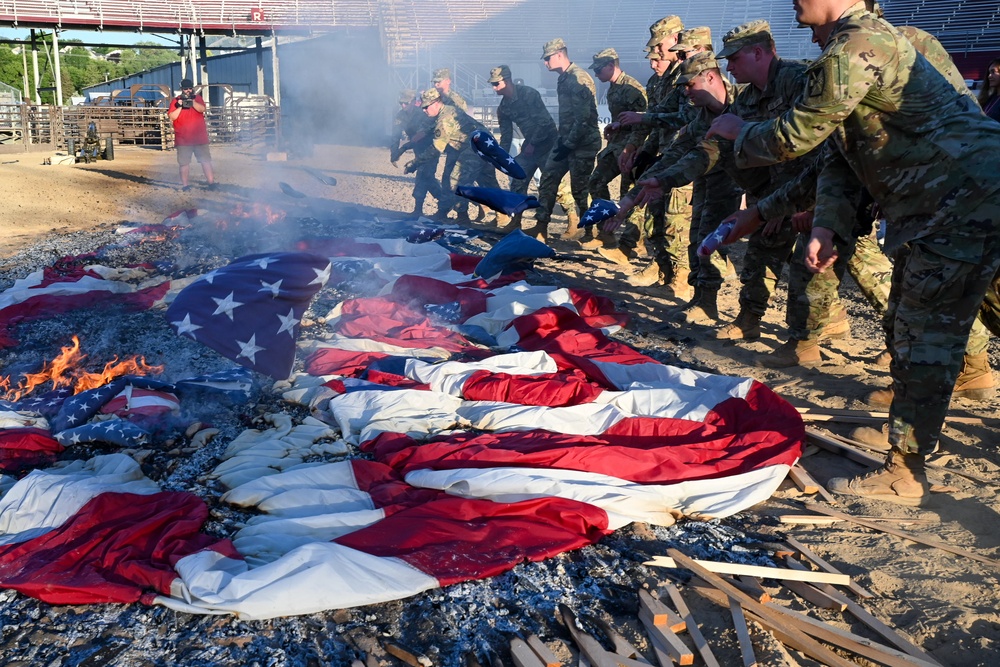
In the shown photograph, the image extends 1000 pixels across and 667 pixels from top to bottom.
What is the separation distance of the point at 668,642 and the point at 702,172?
4068 mm

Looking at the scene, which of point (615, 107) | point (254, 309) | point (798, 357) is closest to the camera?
point (254, 309)

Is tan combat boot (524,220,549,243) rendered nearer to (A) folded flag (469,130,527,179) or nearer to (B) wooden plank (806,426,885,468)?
(A) folded flag (469,130,527,179)

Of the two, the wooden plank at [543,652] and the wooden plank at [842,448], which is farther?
the wooden plank at [842,448]

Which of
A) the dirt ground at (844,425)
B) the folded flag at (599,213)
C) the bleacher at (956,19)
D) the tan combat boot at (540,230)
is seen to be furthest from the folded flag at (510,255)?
the bleacher at (956,19)

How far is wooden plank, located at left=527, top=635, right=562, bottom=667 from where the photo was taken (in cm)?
231

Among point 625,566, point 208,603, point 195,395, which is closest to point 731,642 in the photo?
point 625,566

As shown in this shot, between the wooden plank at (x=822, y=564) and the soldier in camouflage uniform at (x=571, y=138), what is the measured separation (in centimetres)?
686

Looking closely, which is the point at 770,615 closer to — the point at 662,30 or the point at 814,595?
the point at 814,595

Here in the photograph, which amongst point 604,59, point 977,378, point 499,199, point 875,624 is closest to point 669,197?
point 604,59

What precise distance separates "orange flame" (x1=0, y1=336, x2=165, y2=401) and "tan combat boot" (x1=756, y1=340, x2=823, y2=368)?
12.3 ft

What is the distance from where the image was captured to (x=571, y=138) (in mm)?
9312

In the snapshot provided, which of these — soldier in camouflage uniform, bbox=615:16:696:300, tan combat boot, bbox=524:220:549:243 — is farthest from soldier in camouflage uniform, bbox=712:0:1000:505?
tan combat boot, bbox=524:220:549:243

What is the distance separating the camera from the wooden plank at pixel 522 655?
2.30m

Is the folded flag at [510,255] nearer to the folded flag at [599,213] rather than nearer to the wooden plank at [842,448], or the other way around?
the folded flag at [599,213]
